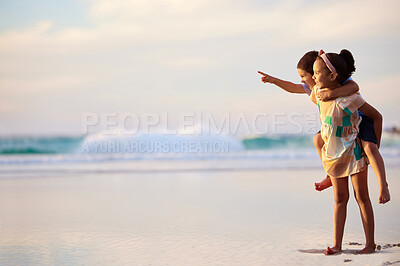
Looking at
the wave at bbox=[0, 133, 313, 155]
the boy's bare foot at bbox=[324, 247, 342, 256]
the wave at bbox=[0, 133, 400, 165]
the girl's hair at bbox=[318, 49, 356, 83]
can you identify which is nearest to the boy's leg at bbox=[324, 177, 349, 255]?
the boy's bare foot at bbox=[324, 247, 342, 256]

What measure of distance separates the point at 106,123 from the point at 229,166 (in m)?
4.99

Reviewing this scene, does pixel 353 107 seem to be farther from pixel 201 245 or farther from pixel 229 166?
pixel 229 166

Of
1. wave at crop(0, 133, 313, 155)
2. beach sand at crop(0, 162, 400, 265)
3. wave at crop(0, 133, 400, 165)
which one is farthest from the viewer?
wave at crop(0, 133, 313, 155)

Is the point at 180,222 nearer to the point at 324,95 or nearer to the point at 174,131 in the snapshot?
the point at 324,95

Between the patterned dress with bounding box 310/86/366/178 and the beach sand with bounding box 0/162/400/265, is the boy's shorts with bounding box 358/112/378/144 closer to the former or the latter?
the patterned dress with bounding box 310/86/366/178

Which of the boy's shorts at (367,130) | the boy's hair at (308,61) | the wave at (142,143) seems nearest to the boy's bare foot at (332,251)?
the boy's shorts at (367,130)

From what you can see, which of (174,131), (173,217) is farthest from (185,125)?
(173,217)

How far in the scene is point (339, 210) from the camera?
2.18m

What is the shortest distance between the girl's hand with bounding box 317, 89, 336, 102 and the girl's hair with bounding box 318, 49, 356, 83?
7cm

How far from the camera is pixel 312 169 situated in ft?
19.9

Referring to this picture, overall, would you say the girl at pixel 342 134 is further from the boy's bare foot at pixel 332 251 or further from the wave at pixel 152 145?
the wave at pixel 152 145

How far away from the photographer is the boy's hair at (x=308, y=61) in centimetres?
221

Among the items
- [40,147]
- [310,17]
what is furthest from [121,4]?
[40,147]

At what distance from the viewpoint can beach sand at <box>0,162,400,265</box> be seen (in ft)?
7.19
